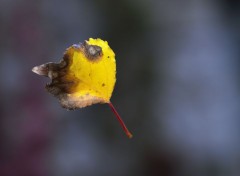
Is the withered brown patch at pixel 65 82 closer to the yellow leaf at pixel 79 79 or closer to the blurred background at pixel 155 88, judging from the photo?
the yellow leaf at pixel 79 79

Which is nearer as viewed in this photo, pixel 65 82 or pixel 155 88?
pixel 65 82

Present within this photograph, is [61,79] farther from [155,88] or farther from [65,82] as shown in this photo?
[155,88]

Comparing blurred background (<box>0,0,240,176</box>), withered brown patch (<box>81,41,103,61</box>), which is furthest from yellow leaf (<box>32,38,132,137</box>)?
blurred background (<box>0,0,240,176</box>)

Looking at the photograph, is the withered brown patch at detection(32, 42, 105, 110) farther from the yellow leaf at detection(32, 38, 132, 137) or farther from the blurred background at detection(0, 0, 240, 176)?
the blurred background at detection(0, 0, 240, 176)

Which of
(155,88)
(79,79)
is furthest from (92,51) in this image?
(155,88)

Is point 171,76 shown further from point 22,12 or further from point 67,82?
point 67,82

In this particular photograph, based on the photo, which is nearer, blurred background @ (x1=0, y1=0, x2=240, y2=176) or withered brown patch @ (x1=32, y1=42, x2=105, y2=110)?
withered brown patch @ (x1=32, y1=42, x2=105, y2=110)

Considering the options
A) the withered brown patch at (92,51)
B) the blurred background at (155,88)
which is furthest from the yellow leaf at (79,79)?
the blurred background at (155,88)
